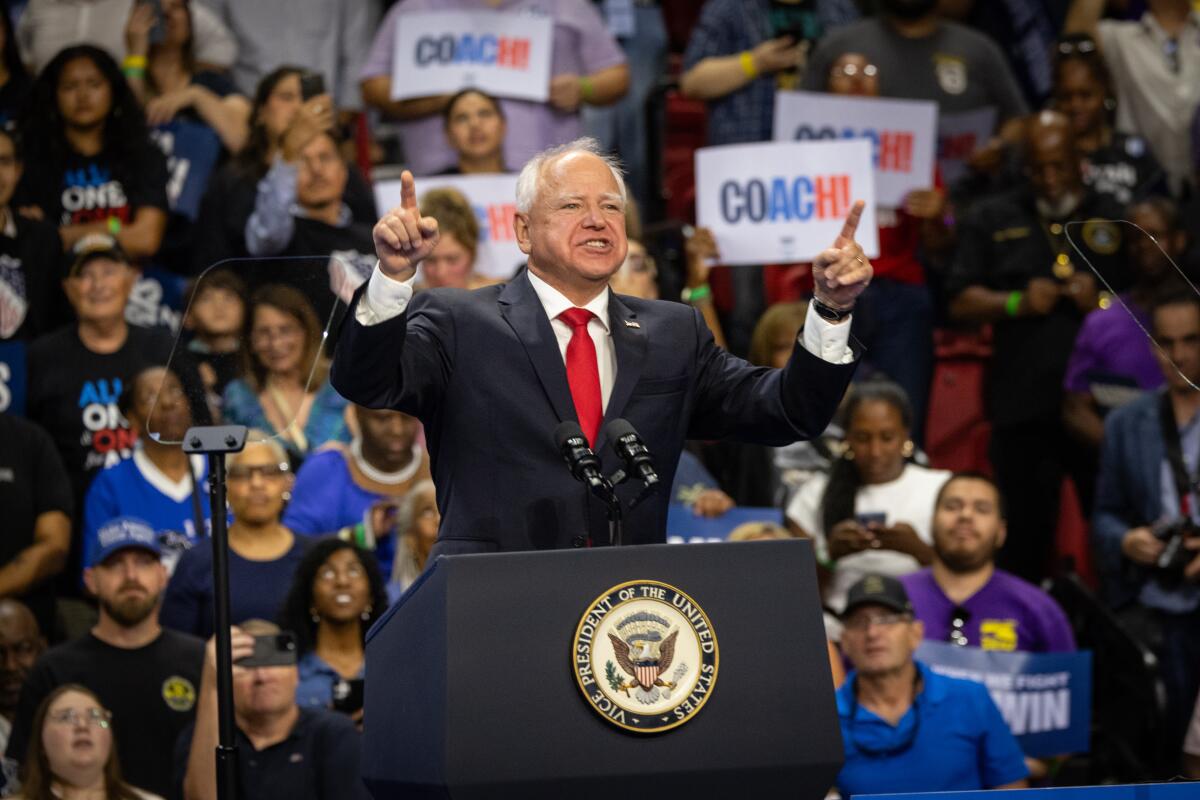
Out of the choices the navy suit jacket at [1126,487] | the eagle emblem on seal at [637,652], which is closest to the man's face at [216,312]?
the eagle emblem on seal at [637,652]

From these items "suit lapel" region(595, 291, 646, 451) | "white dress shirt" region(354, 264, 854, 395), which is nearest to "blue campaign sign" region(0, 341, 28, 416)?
"white dress shirt" region(354, 264, 854, 395)

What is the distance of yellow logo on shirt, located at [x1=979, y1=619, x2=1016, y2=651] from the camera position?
607cm

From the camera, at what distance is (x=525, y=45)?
25.8ft

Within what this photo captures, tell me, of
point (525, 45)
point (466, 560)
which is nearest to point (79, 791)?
point (466, 560)

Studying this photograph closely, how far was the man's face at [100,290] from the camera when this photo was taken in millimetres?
6816

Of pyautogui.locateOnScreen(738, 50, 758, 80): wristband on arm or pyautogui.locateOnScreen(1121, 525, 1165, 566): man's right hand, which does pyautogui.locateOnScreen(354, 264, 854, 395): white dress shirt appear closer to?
pyautogui.locateOnScreen(1121, 525, 1165, 566): man's right hand

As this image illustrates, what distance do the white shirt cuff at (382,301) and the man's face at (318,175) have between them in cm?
408

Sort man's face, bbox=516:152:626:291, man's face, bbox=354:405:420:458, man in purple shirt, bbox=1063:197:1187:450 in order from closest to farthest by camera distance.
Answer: man's face, bbox=516:152:626:291, man's face, bbox=354:405:420:458, man in purple shirt, bbox=1063:197:1187:450

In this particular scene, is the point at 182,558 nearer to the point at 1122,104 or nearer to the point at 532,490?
the point at 532,490

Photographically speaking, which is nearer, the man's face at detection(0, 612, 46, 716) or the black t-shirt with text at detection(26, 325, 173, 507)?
the man's face at detection(0, 612, 46, 716)

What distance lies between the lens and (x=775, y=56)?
26.5ft

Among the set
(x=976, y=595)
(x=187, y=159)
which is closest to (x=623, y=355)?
(x=976, y=595)

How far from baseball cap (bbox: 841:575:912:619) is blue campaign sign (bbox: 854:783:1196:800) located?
7.94 ft

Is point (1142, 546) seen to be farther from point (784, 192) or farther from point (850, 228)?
point (850, 228)
